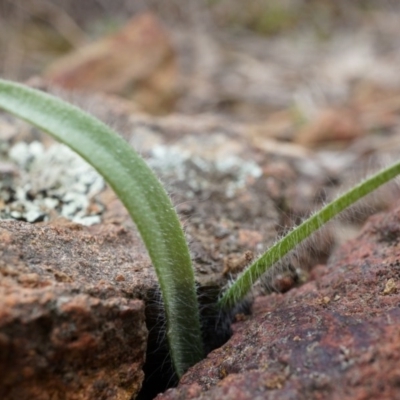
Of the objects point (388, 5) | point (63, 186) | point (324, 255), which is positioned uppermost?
point (388, 5)

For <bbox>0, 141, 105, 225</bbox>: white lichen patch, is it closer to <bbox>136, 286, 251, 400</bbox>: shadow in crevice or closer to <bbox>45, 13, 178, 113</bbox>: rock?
<bbox>136, 286, 251, 400</bbox>: shadow in crevice

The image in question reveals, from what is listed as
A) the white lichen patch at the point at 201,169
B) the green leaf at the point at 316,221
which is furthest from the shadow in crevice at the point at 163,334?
the white lichen patch at the point at 201,169

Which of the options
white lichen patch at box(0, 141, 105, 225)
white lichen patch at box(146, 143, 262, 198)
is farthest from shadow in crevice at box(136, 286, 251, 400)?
white lichen patch at box(146, 143, 262, 198)

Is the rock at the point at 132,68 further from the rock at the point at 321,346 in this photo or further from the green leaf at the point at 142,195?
the rock at the point at 321,346

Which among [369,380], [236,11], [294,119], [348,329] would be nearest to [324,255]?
[348,329]

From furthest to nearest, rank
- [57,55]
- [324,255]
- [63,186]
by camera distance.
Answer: [57,55], [324,255], [63,186]

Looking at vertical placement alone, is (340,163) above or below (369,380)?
above

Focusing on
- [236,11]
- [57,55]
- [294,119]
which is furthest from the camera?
[236,11]

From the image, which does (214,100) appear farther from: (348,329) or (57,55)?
(348,329)
